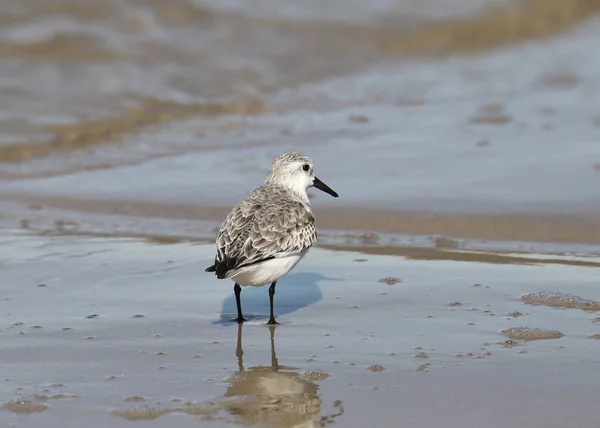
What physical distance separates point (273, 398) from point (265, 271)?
129 centimetres

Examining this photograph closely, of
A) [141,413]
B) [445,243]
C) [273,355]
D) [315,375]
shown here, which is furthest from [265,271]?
[445,243]

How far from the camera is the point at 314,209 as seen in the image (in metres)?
9.09

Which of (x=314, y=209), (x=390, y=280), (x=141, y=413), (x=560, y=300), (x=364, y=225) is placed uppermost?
(x=314, y=209)

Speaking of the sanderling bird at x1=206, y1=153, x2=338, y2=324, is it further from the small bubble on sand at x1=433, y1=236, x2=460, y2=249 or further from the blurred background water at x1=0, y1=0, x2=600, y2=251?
the blurred background water at x1=0, y1=0, x2=600, y2=251

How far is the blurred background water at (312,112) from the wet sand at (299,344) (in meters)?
1.25

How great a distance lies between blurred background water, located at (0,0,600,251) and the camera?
9.01 meters

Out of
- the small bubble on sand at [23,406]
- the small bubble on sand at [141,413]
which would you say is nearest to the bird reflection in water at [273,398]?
the small bubble on sand at [141,413]

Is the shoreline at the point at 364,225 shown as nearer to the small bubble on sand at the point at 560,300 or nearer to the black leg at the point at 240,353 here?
the small bubble on sand at the point at 560,300

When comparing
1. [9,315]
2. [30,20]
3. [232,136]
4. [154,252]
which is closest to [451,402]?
[9,315]

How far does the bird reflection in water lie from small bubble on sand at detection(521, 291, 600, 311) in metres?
1.84

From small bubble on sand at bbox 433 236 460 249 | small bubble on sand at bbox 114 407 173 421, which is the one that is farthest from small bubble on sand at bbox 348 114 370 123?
small bubble on sand at bbox 114 407 173 421

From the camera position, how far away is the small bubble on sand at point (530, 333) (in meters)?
5.77

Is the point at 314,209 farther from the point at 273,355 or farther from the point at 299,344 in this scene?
the point at 273,355

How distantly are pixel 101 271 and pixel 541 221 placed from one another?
3508 millimetres
